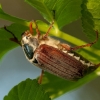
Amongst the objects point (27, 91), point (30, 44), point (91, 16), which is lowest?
point (27, 91)

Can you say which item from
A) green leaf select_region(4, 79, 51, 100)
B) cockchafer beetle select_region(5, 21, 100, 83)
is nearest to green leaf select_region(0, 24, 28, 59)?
cockchafer beetle select_region(5, 21, 100, 83)

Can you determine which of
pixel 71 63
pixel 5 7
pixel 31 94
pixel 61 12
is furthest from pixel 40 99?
pixel 5 7

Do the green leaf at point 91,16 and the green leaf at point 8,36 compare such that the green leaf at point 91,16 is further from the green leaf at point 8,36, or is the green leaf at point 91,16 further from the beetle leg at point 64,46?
the green leaf at point 8,36

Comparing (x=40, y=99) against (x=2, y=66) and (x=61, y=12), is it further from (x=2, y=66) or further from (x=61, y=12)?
(x=2, y=66)

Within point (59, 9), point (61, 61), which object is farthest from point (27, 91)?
point (59, 9)

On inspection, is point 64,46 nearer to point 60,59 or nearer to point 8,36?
point 60,59

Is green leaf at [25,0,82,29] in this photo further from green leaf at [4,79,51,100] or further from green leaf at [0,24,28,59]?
green leaf at [4,79,51,100]
